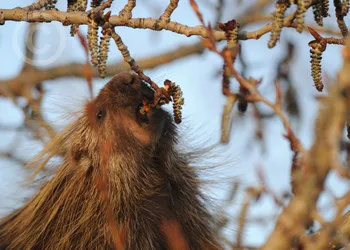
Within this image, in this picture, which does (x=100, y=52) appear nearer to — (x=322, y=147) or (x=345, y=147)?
(x=345, y=147)

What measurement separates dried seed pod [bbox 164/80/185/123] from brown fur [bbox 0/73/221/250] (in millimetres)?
809

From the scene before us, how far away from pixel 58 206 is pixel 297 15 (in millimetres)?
2312

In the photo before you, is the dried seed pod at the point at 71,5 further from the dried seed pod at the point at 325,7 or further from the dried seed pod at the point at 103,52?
the dried seed pod at the point at 325,7

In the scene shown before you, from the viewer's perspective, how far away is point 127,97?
3.58 metres

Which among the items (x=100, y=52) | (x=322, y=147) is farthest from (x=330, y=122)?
(x=100, y=52)

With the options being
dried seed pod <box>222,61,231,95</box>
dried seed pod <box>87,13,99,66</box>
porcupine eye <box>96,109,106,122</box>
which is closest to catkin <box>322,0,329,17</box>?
dried seed pod <box>222,61,231,95</box>

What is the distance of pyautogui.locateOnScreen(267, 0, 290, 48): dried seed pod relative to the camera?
85.7 inches

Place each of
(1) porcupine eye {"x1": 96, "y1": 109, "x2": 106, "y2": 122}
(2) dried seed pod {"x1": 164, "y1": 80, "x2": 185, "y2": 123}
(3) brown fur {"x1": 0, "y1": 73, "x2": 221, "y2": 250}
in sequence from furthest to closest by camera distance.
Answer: (3) brown fur {"x1": 0, "y1": 73, "x2": 221, "y2": 250}
(1) porcupine eye {"x1": 96, "y1": 109, "x2": 106, "y2": 122}
(2) dried seed pod {"x1": 164, "y1": 80, "x2": 185, "y2": 123}

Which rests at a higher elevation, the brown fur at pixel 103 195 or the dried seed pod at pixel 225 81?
the dried seed pod at pixel 225 81

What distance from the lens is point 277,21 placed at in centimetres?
223

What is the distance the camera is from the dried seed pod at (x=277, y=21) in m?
2.18

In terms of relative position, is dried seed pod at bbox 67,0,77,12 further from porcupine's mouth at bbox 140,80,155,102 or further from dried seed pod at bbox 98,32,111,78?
porcupine's mouth at bbox 140,80,155,102

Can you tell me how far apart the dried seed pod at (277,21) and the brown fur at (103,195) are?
158cm

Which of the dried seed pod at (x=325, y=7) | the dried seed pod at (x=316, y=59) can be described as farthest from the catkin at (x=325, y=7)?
the dried seed pod at (x=316, y=59)
